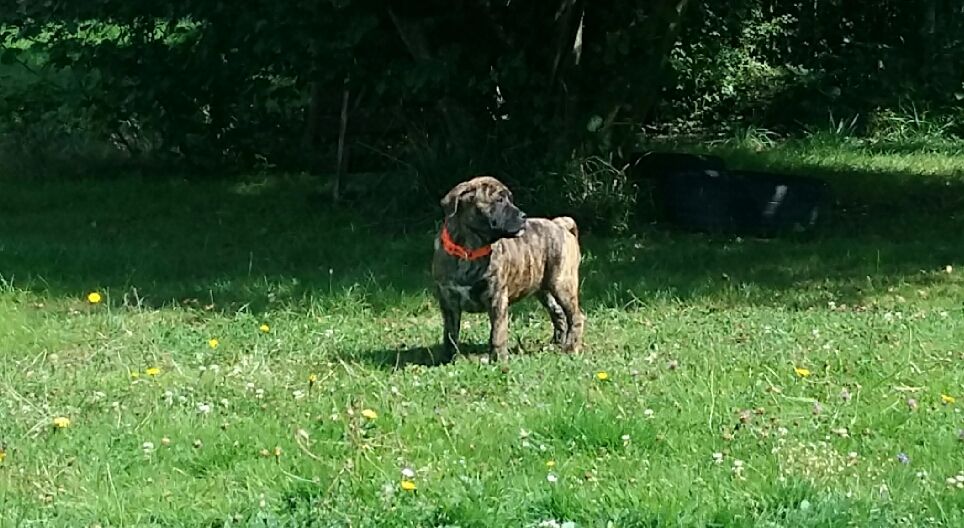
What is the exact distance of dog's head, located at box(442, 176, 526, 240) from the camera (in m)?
7.35

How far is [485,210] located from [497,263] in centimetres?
38

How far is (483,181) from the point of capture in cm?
748

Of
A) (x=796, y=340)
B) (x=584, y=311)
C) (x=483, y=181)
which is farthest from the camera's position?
(x=584, y=311)

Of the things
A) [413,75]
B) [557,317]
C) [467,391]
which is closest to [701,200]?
[413,75]

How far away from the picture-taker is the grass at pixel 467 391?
17.3 feet

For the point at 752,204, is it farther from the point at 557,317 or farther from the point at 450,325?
the point at 450,325

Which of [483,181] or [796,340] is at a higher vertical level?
[483,181]

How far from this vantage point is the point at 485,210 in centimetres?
736

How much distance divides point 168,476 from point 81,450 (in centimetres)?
50

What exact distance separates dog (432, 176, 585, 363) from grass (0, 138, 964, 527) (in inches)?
10.9

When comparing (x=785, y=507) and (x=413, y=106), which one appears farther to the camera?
(x=413, y=106)

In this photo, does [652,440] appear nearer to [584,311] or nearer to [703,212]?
[584,311]

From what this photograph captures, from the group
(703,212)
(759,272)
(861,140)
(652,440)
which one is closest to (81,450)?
(652,440)

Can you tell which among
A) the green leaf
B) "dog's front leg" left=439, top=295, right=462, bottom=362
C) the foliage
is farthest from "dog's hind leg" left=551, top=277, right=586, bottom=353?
the green leaf
